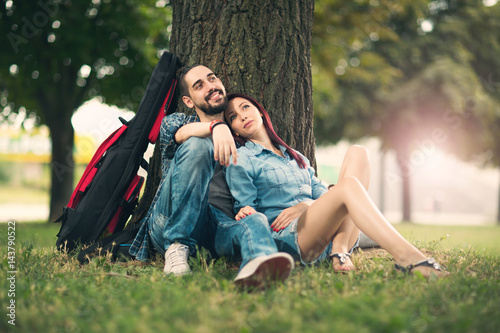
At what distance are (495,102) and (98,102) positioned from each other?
1228cm

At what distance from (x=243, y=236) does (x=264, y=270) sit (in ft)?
0.89

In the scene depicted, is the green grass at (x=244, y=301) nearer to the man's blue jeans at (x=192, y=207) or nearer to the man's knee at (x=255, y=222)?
the man's blue jeans at (x=192, y=207)

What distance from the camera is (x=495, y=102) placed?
13.6 m

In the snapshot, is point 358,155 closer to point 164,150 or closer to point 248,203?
point 248,203

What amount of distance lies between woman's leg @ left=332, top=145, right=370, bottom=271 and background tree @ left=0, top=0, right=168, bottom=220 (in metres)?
6.82

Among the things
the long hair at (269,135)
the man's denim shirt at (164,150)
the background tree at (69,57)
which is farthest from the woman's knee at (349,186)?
the background tree at (69,57)

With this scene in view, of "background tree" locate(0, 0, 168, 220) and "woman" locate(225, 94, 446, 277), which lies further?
"background tree" locate(0, 0, 168, 220)

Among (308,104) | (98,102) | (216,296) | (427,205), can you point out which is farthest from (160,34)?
(427,205)

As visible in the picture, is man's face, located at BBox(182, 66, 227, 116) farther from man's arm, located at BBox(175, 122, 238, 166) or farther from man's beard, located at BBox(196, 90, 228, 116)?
man's arm, located at BBox(175, 122, 238, 166)

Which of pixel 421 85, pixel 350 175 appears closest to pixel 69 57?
pixel 350 175

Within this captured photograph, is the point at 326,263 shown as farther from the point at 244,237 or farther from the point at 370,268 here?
the point at 244,237

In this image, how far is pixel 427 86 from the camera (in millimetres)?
12961

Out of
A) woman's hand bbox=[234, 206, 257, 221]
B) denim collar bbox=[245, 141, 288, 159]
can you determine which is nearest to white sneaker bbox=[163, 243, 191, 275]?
woman's hand bbox=[234, 206, 257, 221]

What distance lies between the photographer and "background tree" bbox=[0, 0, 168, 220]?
801 cm
